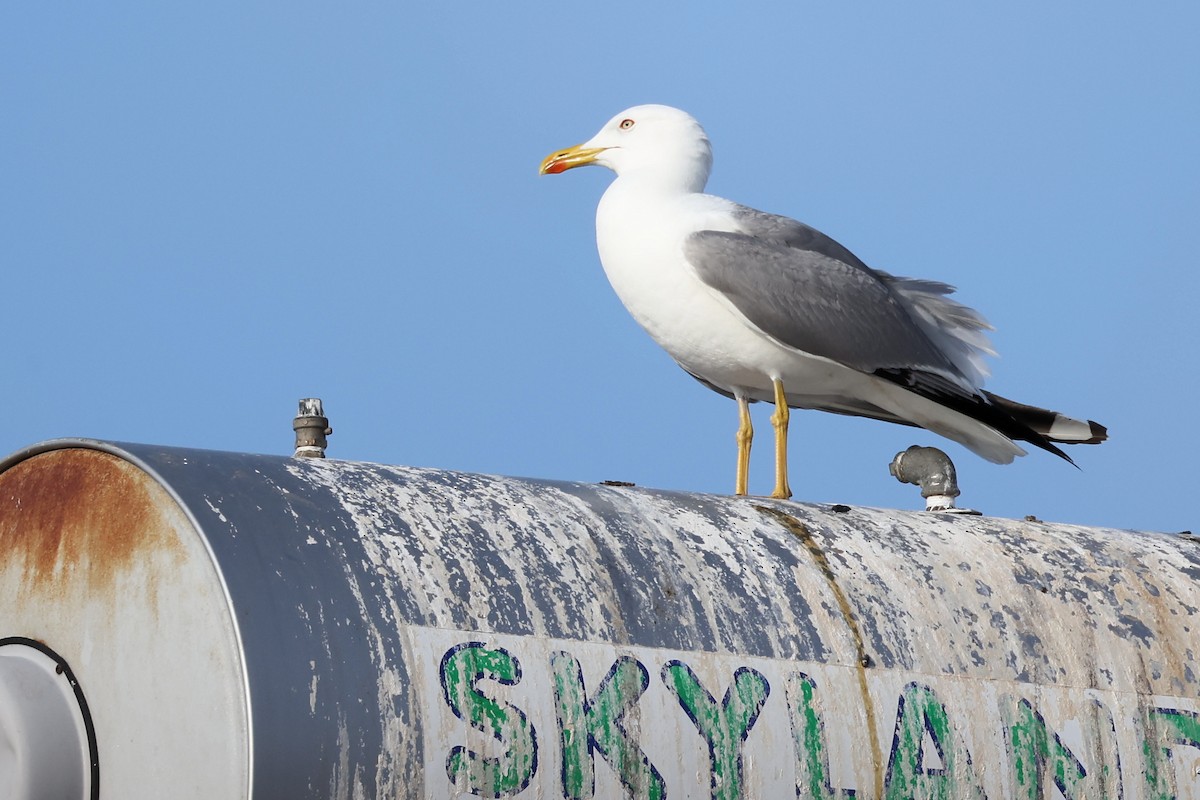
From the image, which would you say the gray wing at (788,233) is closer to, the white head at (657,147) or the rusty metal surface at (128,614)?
the white head at (657,147)

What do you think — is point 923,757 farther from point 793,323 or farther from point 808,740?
point 793,323

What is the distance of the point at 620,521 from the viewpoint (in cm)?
443

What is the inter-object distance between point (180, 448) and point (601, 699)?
113cm

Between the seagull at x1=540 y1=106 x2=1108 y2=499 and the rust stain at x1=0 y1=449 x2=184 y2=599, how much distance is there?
11.9ft

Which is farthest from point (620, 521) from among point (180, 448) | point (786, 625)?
point (180, 448)

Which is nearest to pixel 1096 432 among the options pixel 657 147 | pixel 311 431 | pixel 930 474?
pixel 930 474

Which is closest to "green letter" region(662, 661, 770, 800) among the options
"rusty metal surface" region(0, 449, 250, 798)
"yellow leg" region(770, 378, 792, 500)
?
"rusty metal surface" region(0, 449, 250, 798)

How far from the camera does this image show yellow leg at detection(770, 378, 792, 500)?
717 cm

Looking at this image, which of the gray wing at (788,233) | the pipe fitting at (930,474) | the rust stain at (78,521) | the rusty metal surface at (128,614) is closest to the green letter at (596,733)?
the rusty metal surface at (128,614)

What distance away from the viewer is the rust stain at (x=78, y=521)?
375 centimetres

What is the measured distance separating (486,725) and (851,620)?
47.4 inches

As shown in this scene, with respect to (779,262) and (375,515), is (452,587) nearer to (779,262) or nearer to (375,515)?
(375,515)

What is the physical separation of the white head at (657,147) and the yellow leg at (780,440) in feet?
3.73

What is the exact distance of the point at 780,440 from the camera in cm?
725
